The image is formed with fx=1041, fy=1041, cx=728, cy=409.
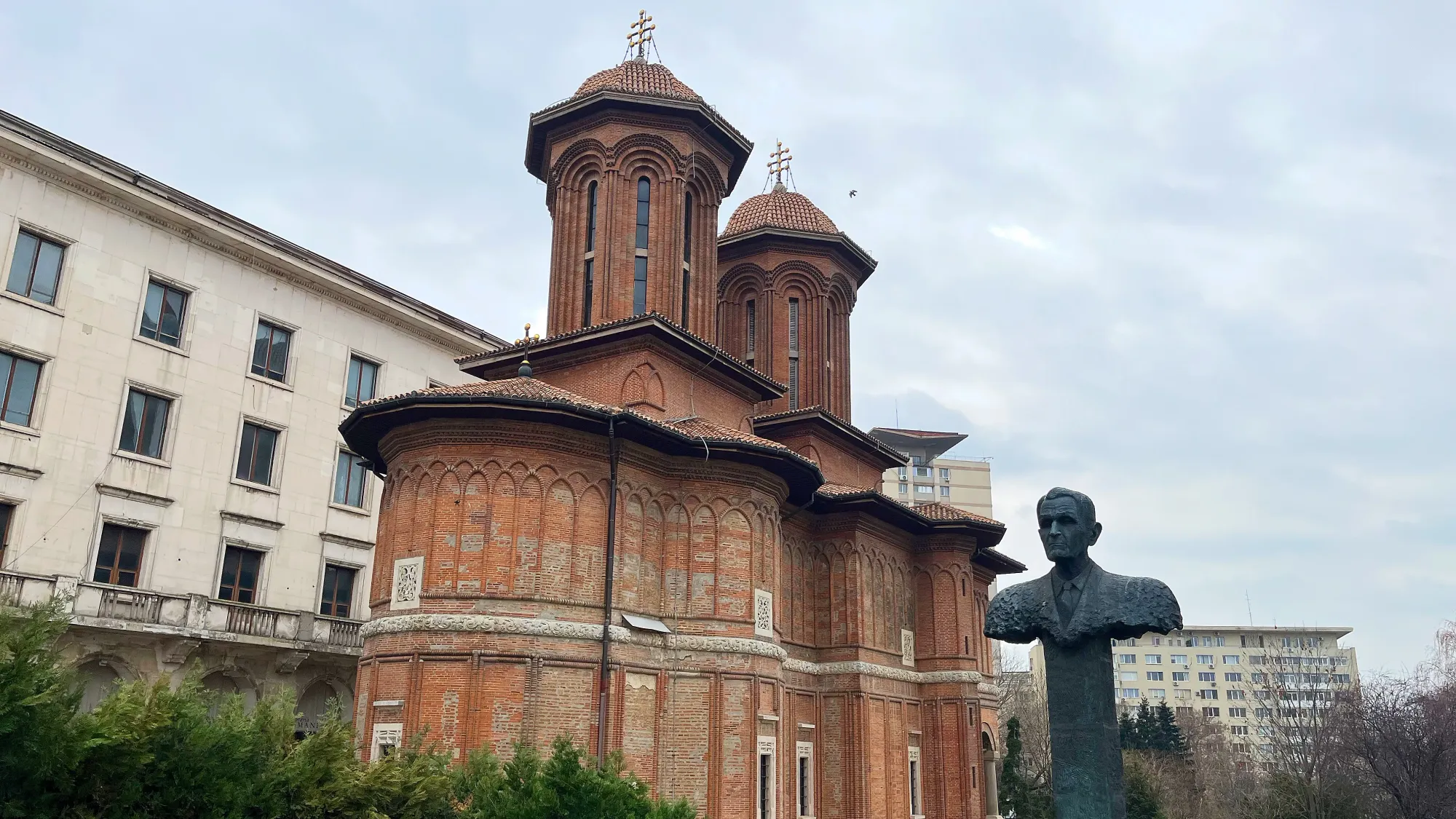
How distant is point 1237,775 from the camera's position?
46.0 meters

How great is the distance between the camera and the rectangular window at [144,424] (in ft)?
71.2

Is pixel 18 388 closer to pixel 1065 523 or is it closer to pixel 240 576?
pixel 240 576

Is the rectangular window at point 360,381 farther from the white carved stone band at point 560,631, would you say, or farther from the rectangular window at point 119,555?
the white carved stone band at point 560,631

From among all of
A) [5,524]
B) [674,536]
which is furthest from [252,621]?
[674,536]

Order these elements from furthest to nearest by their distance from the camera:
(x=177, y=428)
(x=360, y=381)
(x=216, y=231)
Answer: (x=360, y=381)
(x=216, y=231)
(x=177, y=428)

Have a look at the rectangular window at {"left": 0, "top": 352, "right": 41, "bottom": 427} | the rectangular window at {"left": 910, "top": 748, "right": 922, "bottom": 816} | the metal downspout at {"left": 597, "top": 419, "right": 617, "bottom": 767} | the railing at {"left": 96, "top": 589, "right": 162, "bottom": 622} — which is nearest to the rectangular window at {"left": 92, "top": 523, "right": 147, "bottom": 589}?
the railing at {"left": 96, "top": 589, "right": 162, "bottom": 622}

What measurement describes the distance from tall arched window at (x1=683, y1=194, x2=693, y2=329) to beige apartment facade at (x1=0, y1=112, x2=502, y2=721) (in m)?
9.02

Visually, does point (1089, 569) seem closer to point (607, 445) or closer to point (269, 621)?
point (607, 445)

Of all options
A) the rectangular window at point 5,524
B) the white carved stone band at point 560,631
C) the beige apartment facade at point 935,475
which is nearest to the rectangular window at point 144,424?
the rectangular window at point 5,524

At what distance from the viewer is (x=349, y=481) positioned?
2650cm

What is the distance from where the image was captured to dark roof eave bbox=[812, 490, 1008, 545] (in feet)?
77.3

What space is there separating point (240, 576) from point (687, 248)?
1251 cm

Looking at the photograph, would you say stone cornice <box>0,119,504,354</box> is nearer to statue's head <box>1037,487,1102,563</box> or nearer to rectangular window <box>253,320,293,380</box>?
rectangular window <box>253,320,293,380</box>

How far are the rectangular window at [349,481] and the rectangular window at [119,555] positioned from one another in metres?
5.06
